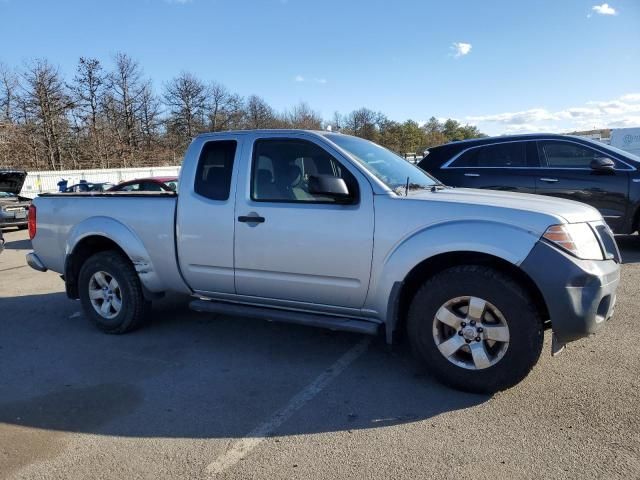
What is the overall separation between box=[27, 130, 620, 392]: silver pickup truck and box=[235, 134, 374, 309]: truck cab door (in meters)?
0.01

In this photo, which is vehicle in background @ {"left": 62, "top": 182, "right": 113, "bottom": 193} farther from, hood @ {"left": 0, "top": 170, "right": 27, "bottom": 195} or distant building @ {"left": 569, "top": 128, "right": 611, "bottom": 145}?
distant building @ {"left": 569, "top": 128, "right": 611, "bottom": 145}

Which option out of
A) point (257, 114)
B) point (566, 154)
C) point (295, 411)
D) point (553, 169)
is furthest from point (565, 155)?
point (257, 114)

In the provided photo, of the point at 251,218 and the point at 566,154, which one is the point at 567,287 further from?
the point at 566,154

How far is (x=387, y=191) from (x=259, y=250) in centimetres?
118

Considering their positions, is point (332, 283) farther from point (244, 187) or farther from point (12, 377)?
point (12, 377)

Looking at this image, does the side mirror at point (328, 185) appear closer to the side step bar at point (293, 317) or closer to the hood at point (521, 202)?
the hood at point (521, 202)

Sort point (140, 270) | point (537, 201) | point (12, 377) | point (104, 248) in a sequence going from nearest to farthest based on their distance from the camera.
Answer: point (537, 201)
point (12, 377)
point (140, 270)
point (104, 248)

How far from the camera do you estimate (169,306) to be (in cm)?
613

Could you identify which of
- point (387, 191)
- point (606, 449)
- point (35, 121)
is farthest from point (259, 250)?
point (35, 121)

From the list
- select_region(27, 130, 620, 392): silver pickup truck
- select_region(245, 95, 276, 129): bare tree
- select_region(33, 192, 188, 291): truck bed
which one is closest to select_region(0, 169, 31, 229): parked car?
select_region(33, 192, 188, 291): truck bed

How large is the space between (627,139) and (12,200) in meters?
25.3

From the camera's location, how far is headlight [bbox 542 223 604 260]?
3252mm

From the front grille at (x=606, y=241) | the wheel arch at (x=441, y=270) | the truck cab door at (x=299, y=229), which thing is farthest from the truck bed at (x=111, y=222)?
the front grille at (x=606, y=241)

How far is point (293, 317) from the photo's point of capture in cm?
405
